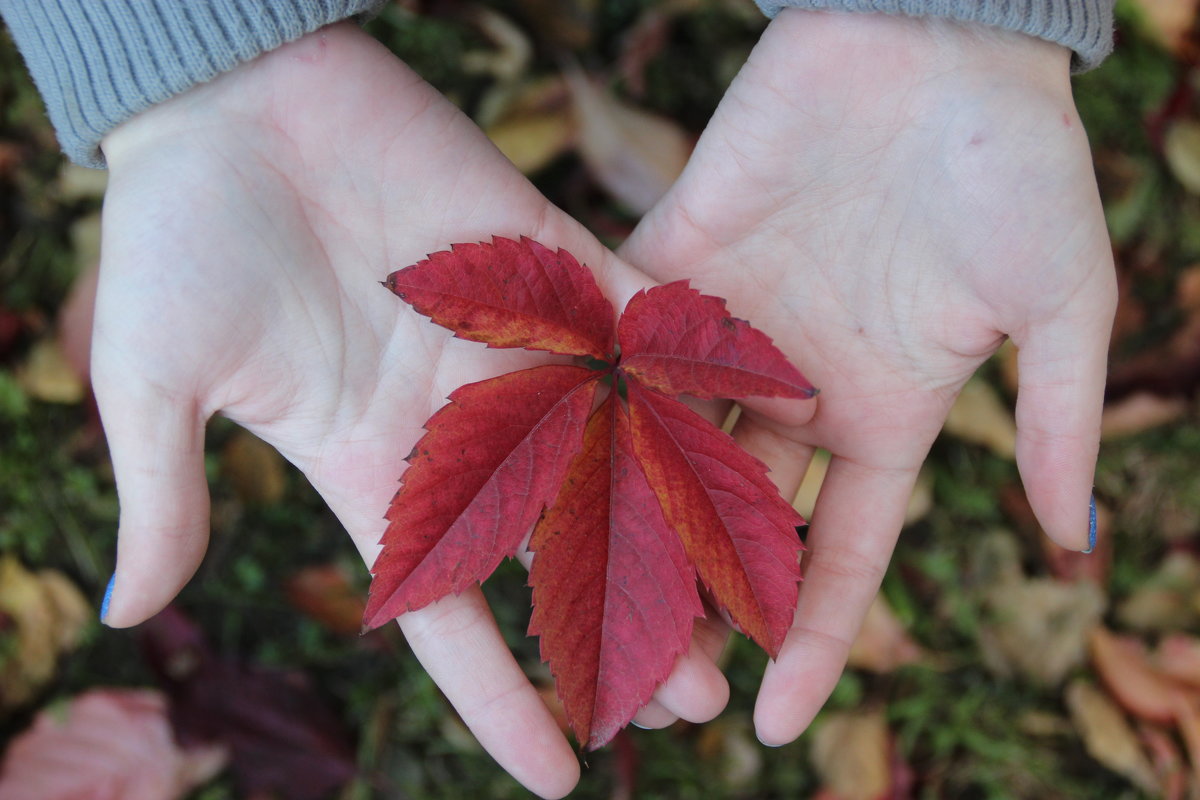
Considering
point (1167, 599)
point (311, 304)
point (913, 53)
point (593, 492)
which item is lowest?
point (1167, 599)

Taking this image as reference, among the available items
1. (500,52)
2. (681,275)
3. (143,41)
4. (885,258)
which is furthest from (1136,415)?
(143,41)

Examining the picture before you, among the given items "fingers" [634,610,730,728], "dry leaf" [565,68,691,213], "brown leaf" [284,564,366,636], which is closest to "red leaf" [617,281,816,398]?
"fingers" [634,610,730,728]

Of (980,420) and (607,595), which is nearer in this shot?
(607,595)

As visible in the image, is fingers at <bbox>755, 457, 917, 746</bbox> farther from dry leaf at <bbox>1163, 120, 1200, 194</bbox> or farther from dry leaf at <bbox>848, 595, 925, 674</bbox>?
dry leaf at <bbox>1163, 120, 1200, 194</bbox>

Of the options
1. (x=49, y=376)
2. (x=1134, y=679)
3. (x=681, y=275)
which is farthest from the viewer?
(x=1134, y=679)

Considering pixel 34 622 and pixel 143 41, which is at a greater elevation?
pixel 143 41

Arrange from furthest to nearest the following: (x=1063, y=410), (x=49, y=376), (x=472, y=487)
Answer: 1. (x=49, y=376)
2. (x=1063, y=410)
3. (x=472, y=487)

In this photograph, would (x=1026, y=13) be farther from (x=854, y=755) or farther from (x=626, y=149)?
(x=854, y=755)
